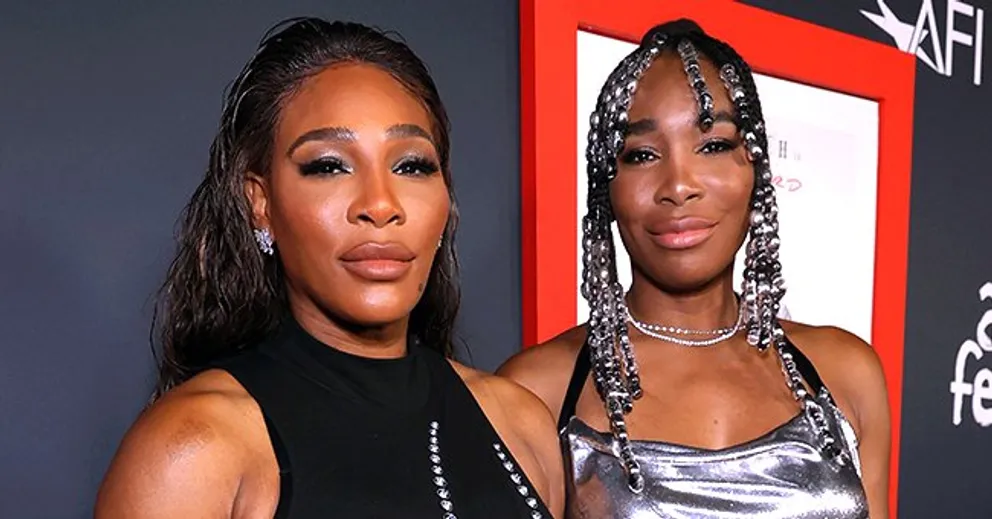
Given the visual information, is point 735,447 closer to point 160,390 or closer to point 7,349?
point 160,390

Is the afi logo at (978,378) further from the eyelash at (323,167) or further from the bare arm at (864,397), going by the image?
the eyelash at (323,167)

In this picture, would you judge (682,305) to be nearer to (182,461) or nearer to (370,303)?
(370,303)

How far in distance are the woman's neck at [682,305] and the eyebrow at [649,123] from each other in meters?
0.16

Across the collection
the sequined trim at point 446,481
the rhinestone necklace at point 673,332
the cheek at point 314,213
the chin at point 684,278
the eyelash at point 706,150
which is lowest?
the sequined trim at point 446,481

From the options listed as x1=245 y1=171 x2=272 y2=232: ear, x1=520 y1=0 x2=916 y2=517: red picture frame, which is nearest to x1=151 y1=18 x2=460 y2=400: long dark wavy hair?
x1=245 y1=171 x2=272 y2=232: ear

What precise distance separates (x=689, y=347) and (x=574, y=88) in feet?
1.33

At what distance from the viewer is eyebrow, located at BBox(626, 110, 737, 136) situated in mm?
1048

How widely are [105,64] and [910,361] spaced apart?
62.1 inches

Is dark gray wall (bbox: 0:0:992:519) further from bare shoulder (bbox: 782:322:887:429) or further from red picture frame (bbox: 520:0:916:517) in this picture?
bare shoulder (bbox: 782:322:887:429)

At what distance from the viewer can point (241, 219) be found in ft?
2.68

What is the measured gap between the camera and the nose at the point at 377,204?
77 centimetres

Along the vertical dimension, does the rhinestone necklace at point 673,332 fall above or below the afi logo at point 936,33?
below

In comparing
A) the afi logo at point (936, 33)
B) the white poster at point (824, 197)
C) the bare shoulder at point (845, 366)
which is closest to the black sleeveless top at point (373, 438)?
the bare shoulder at point (845, 366)

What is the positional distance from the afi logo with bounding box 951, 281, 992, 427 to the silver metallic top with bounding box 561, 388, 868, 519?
1.17 meters
